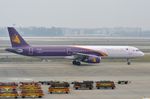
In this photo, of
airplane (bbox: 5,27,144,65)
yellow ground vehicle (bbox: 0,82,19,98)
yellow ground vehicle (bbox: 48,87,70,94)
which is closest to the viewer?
yellow ground vehicle (bbox: 0,82,19,98)

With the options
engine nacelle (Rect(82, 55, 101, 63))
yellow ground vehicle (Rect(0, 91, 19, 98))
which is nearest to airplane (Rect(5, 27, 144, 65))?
engine nacelle (Rect(82, 55, 101, 63))

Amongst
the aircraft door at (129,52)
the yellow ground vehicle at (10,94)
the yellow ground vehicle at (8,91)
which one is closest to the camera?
the yellow ground vehicle at (10,94)

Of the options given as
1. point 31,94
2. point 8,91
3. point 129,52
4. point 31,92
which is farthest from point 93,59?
point 31,94

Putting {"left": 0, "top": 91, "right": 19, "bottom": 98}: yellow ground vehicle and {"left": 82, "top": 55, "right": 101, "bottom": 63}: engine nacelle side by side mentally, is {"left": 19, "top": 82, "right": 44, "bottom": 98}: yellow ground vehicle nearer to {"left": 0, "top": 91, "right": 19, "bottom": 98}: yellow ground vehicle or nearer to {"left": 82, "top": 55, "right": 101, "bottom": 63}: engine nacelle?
{"left": 0, "top": 91, "right": 19, "bottom": 98}: yellow ground vehicle

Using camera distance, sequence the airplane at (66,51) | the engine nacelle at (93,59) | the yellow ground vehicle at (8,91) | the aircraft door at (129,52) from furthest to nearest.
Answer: the aircraft door at (129,52)
the airplane at (66,51)
the engine nacelle at (93,59)
the yellow ground vehicle at (8,91)

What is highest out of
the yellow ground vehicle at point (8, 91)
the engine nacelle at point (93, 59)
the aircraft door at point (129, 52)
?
the aircraft door at point (129, 52)

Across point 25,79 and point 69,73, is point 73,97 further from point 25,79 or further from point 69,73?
point 69,73

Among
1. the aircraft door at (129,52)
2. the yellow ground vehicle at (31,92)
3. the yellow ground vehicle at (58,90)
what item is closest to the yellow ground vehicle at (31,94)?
the yellow ground vehicle at (31,92)

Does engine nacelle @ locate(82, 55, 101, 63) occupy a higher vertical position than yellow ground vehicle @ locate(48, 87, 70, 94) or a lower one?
higher

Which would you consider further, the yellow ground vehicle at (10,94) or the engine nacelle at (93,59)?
the engine nacelle at (93,59)

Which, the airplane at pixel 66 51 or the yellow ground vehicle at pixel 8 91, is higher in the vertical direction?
the airplane at pixel 66 51

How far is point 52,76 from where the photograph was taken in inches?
1991

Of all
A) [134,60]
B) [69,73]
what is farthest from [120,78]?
[134,60]

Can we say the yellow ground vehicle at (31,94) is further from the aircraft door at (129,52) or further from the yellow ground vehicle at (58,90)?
the aircraft door at (129,52)
